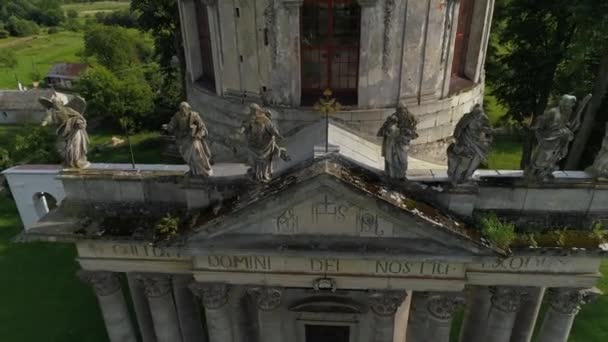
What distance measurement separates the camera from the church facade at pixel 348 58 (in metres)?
15.1

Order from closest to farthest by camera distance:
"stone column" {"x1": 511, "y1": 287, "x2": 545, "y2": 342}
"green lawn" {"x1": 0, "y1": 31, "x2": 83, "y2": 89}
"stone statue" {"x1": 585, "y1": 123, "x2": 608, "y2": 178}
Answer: "stone statue" {"x1": 585, "y1": 123, "x2": 608, "y2": 178}, "stone column" {"x1": 511, "y1": 287, "x2": 545, "y2": 342}, "green lawn" {"x1": 0, "y1": 31, "x2": 83, "y2": 89}

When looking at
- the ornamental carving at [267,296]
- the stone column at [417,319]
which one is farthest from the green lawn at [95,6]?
the stone column at [417,319]

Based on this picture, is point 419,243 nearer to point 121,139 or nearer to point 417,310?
point 417,310

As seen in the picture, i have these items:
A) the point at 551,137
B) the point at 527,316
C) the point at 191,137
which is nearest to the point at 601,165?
the point at 551,137

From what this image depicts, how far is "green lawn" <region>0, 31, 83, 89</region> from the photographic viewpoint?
91.8 m

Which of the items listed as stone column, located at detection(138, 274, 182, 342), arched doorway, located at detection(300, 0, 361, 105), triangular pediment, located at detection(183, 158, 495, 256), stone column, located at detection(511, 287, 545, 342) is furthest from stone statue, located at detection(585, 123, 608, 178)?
stone column, located at detection(138, 274, 182, 342)

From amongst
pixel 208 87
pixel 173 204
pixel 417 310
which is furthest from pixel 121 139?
pixel 417 310

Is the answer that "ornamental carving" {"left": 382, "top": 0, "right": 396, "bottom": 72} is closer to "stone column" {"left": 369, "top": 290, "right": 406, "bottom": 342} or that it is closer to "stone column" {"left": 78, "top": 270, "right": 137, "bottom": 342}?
"stone column" {"left": 369, "top": 290, "right": 406, "bottom": 342}

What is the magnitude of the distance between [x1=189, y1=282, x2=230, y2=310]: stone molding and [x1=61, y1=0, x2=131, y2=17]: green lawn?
161059 mm

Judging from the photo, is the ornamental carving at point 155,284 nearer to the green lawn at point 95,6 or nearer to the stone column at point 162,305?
the stone column at point 162,305

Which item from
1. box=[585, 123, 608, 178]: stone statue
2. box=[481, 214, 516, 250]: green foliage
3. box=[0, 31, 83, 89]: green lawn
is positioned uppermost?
box=[585, 123, 608, 178]: stone statue

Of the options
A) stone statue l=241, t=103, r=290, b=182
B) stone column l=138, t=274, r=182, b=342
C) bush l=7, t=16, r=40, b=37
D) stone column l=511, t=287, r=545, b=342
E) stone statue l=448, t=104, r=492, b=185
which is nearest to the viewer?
stone statue l=448, t=104, r=492, b=185

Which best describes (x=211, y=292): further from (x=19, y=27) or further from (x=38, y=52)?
(x=19, y=27)

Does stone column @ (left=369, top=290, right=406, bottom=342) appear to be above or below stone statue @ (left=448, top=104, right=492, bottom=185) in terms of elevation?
below
